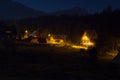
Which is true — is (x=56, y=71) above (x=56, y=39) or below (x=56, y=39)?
below

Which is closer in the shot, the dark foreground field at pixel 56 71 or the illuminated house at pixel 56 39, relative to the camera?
the dark foreground field at pixel 56 71

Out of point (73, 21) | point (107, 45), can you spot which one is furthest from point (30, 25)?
point (107, 45)

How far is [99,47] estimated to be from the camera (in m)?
42.8

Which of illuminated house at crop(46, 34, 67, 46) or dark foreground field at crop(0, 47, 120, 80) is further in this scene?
illuminated house at crop(46, 34, 67, 46)

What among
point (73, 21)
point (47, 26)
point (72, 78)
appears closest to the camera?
point (72, 78)

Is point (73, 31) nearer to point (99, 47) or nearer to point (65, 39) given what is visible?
point (65, 39)

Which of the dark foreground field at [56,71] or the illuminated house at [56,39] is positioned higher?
the illuminated house at [56,39]

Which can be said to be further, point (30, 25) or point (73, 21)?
point (30, 25)

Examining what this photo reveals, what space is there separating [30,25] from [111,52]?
5129cm

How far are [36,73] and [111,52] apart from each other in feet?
67.6

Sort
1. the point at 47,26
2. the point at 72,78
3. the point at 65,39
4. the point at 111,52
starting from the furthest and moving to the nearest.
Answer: the point at 47,26
the point at 65,39
the point at 111,52
the point at 72,78

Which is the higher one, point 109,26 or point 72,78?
point 109,26

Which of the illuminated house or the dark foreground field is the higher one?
the illuminated house

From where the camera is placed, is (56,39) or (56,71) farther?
(56,39)
